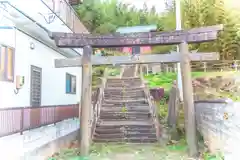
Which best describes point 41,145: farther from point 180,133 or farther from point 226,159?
point 180,133

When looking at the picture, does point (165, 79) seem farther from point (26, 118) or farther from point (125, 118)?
point (26, 118)

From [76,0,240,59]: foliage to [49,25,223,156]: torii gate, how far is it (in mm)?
17631

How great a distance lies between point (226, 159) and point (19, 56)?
5.93 metres

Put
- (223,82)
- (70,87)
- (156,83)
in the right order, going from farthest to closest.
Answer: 1. (156,83)
2. (223,82)
3. (70,87)

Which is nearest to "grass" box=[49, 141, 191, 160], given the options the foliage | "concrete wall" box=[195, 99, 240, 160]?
"concrete wall" box=[195, 99, 240, 160]

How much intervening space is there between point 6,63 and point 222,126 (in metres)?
5.39

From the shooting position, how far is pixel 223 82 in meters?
22.0

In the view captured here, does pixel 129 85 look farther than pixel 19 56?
Yes

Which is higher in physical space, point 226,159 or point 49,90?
point 49,90

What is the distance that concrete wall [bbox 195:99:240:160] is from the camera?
6.11 metres

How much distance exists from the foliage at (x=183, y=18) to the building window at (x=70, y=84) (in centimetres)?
1377

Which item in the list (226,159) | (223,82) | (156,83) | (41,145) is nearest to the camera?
(226,159)

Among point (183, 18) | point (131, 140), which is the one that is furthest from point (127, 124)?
point (183, 18)

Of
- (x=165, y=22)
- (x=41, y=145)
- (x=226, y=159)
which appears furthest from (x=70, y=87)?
(x=165, y=22)
